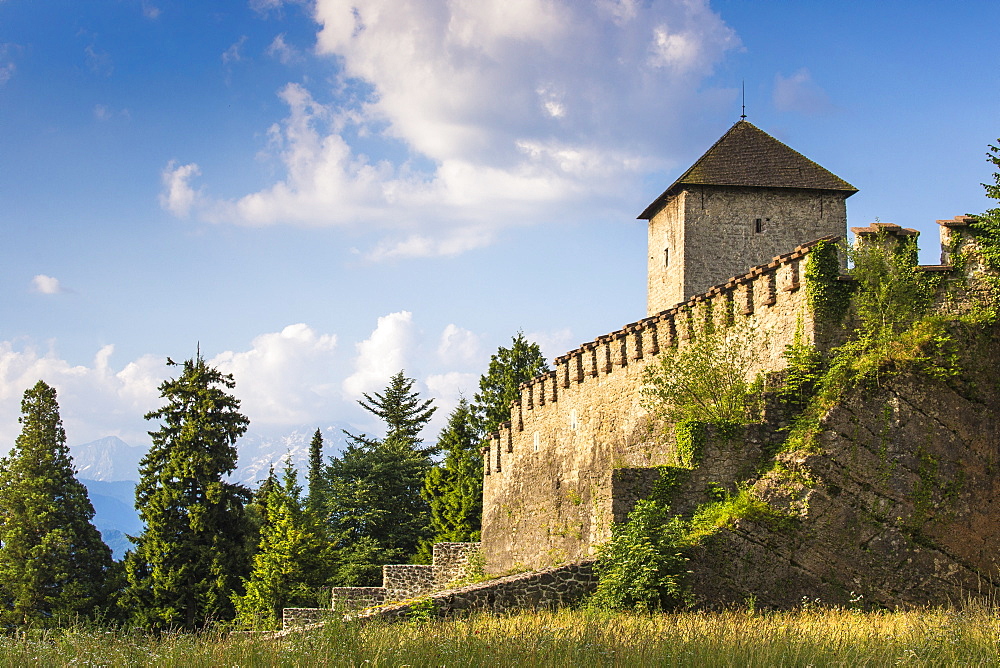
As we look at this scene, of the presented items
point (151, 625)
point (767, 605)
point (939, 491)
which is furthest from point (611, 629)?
point (151, 625)

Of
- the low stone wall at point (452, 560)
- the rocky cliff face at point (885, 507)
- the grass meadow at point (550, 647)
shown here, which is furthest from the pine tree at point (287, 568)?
the grass meadow at point (550, 647)

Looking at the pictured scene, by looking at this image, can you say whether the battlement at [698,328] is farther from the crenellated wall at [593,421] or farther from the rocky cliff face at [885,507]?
the rocky cliff face at [885,507]

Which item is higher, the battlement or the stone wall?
the battlement

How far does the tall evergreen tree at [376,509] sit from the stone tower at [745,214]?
1678cm

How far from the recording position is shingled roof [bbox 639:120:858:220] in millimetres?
33969

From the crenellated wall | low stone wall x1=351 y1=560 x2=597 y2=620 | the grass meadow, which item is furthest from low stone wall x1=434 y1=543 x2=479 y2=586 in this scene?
the grass meadow

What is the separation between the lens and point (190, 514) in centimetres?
3994

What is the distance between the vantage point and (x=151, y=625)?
38719mm

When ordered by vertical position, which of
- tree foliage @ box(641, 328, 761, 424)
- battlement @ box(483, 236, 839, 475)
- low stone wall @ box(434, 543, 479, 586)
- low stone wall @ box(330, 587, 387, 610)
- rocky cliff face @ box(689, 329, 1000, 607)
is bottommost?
low stone wall @ box(330, 587, 387, 610)

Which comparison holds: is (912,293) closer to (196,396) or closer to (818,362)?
(818,362)

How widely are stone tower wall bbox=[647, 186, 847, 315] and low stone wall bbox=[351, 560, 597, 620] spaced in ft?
61.4

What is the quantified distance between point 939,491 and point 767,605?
3.43 metres

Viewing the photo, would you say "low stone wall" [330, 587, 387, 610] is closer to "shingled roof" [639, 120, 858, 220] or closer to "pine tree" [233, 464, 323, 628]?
"pine tree" [233, 464, 323, 628]

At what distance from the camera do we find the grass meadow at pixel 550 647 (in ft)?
30.3
